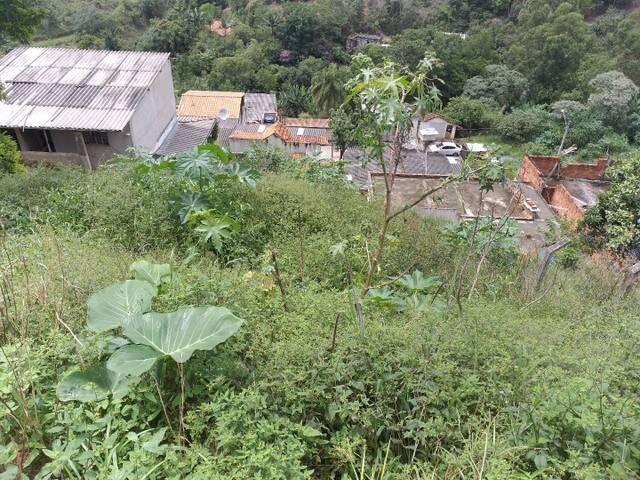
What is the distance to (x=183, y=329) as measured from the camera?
7.58 ft

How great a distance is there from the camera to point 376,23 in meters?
38.5

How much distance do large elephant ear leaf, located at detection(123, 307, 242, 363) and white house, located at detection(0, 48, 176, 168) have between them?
7.23 meters

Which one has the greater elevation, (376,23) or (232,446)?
(232,446)

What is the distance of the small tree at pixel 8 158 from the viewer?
7.64 meters

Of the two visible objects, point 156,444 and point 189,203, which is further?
point 189,203

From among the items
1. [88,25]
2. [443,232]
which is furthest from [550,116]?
[88,25]

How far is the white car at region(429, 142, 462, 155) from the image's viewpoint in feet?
77.2

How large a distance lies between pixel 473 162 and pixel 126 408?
2685 mm

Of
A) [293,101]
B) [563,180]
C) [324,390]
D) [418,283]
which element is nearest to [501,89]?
[293,101]

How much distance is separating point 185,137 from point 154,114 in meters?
1.33

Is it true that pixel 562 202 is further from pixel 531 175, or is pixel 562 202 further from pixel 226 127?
pixel 226 127

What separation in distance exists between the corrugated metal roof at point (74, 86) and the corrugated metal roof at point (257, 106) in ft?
46.6

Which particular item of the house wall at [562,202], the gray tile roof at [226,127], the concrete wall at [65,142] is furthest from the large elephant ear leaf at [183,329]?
the gray tile roof at [226,127]

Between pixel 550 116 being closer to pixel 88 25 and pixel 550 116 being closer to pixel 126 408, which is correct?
pixel 126 408
